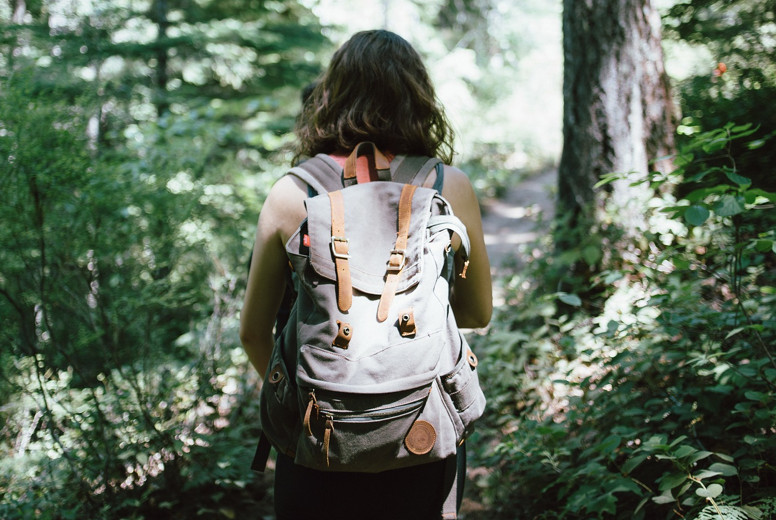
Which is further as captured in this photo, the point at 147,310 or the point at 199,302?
the point at 199,302

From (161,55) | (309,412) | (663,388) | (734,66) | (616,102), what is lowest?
(663,388)

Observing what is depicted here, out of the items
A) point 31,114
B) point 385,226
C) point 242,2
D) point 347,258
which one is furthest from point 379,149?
point 242,2

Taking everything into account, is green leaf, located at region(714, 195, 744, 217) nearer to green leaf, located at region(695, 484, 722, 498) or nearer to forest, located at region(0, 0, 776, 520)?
forest, located at region(0, 0, 776, 520)

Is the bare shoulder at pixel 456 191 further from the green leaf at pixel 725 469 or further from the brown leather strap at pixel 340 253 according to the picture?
the green leaf at pixel 725 469

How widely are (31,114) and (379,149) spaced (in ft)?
6.86

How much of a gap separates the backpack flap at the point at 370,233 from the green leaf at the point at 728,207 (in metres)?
1.24

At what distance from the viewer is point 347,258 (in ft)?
4.36

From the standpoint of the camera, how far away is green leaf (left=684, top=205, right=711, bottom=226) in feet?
6.59

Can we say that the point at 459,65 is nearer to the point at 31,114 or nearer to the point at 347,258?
the point at 31,114

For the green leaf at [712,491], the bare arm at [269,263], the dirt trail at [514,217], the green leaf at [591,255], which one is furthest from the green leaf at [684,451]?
the dirt trail at [514,217]

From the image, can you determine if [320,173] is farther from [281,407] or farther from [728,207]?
[728,207]

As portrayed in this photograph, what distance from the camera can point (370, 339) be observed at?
127cm

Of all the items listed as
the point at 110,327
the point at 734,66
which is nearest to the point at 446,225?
the point at 110,327

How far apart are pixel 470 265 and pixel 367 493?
73 cm
